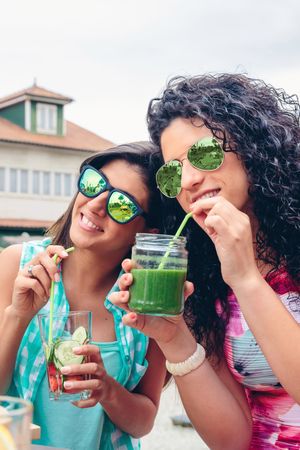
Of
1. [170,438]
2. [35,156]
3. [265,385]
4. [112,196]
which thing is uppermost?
[35,156]

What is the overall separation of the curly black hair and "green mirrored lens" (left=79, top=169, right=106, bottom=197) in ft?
0.84

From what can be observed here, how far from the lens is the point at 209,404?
2.37 m

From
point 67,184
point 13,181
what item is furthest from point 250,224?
point 67,184

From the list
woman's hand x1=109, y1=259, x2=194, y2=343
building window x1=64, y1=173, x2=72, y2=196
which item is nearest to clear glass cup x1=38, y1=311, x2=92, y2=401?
woman's hand x1=109, y1=259, x2=194, y2=343

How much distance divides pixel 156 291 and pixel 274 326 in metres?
0.36

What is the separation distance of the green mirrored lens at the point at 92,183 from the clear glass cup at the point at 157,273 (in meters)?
0.58

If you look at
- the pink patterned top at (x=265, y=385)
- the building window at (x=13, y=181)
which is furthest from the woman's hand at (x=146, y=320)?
the building window at (x=13, y=181)

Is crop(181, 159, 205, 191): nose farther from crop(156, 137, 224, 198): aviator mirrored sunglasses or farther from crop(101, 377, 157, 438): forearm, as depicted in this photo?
crop(101, 377, 157, 438): forearm

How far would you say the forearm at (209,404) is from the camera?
7.73 feet

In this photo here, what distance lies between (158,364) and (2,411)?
1538mm

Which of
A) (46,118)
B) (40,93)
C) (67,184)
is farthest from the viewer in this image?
(67,184)

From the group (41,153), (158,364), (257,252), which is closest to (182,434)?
(158,364)

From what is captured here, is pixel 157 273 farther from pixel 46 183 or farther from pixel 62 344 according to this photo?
pixel 46 183

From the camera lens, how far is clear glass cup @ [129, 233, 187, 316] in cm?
209
